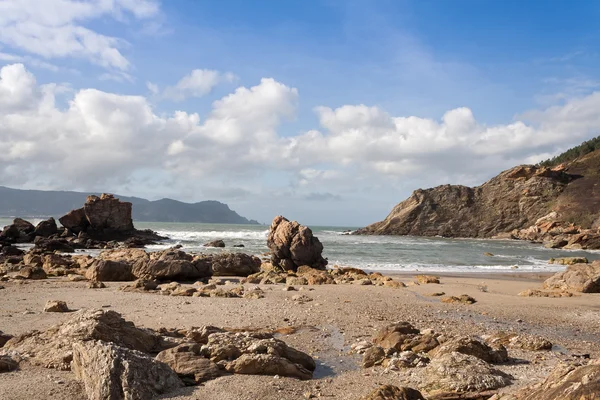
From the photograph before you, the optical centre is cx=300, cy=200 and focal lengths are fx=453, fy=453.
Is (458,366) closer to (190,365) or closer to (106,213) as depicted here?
(190,365)

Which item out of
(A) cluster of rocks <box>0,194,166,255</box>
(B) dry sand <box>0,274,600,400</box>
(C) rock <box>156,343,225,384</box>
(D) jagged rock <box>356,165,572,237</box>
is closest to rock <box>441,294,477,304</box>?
(B) dry sand <box>0,274,600,400</box>

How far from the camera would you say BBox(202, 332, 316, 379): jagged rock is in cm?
583

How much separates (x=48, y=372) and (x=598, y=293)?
17.0 metres

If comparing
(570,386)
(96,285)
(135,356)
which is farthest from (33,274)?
(570,386)

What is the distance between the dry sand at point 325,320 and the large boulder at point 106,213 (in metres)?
41.1

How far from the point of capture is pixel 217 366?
5.84 metres

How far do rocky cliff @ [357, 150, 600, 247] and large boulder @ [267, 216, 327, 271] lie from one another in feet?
188

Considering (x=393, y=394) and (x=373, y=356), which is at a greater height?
(x=393, y=394)

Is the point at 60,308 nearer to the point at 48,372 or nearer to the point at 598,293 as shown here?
the point at 48,372

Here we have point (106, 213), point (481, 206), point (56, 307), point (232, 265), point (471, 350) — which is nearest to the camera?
point (471, 350)

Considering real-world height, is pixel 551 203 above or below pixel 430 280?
above

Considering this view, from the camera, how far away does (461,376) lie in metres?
5.35

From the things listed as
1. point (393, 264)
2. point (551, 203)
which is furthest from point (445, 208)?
point (393, 264)

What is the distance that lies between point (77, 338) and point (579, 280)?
17.1 meters
